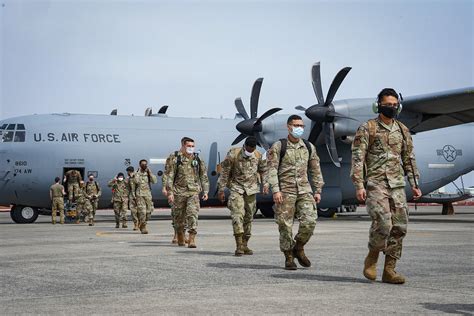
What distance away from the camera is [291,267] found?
952 centimetres

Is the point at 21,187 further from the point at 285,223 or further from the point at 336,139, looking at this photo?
the point at 285,223

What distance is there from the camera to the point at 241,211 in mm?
11891

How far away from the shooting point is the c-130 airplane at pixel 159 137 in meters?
24.7

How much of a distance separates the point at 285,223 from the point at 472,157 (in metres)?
24.1

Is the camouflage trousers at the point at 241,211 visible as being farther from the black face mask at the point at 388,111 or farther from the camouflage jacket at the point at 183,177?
the black face mask at the point at 388,111

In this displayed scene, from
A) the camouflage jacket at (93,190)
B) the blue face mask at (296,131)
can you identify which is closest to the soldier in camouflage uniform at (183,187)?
the blue face mask at (296,131)

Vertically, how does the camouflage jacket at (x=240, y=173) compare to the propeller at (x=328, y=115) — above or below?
below

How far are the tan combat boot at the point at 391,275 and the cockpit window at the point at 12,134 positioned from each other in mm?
19656

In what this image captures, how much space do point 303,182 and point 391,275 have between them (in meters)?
2.36

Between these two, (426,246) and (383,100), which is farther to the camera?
(426,246)

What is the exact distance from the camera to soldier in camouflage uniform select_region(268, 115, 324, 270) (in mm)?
9742

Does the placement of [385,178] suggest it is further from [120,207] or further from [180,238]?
[120,207]

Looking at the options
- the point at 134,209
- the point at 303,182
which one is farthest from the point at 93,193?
the point at 303,182

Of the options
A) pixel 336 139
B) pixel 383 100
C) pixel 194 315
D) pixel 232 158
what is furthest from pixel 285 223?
pixel 336 139
